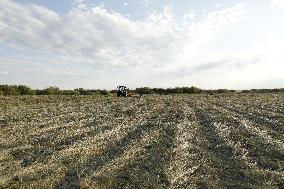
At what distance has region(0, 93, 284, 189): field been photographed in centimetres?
920

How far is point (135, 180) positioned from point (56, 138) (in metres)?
5.88

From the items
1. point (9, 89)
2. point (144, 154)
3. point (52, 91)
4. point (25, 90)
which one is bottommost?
point (144, 154)

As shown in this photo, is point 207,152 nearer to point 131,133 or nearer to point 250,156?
point 250,156

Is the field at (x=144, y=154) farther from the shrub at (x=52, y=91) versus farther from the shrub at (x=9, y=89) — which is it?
the shrub at (x=52, y=91)

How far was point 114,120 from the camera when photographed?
63.5 ft

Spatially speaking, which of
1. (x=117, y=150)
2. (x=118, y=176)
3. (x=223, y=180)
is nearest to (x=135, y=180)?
(x=118, y=176)

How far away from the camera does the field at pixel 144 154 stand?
9.20 m

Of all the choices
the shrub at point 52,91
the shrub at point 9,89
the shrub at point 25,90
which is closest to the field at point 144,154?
the shrub at point 9,89

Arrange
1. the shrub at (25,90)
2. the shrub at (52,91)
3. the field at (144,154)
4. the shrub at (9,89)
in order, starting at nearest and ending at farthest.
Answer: the field at (144,154) → the shrub at (9,89) → the shrub at (25,90) → the shrub at (52,91)

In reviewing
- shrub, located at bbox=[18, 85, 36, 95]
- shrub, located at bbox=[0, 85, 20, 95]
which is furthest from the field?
shrub, located at bbox=[18, 85, 36, 95]

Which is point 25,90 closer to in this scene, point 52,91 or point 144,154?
point 52,91

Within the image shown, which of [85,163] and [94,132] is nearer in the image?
[85,163]

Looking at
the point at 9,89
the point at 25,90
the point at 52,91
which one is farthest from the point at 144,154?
the point at 52,91

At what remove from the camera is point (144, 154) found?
1161 centimetres
